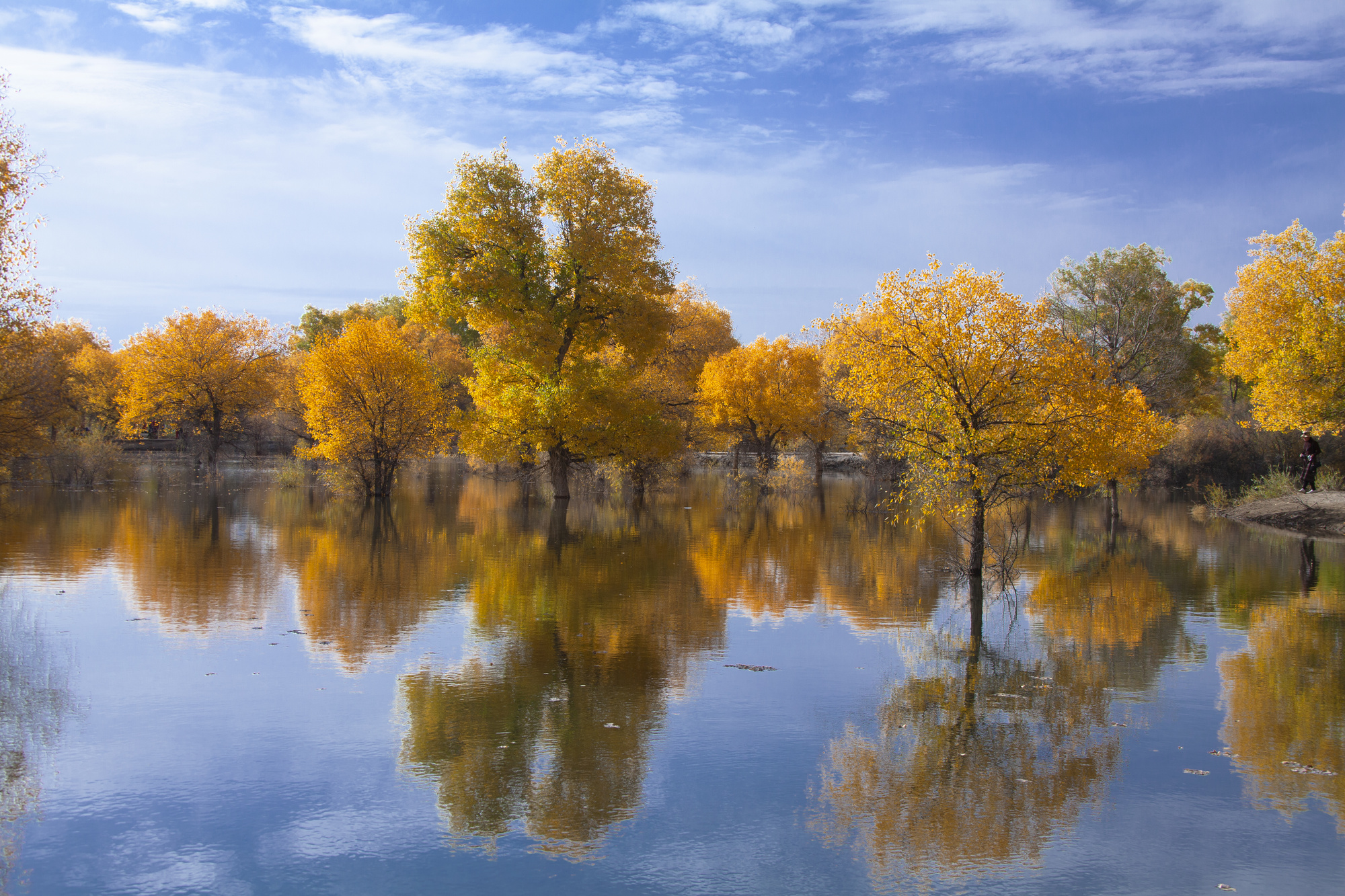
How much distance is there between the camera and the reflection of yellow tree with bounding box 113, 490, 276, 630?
44.0ft

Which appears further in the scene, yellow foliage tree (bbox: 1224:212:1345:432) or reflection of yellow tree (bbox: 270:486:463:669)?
yellow foliage tree (bbox: 1224:212:1345:432)

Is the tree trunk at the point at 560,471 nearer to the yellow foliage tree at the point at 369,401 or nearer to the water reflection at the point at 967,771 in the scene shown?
the yellow foliage tree at the point at 369,401

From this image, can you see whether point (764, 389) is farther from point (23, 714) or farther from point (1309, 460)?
point (23, 714)

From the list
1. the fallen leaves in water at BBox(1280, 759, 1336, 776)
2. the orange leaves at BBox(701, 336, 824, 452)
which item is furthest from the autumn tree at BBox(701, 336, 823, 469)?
the fallen leaves in water at BBox(1280, 759, 1336, 776)

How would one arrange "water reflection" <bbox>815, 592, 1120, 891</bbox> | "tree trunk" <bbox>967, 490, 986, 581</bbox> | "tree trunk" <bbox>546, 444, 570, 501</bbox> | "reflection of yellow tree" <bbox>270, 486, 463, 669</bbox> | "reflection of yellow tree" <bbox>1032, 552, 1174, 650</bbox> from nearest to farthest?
1. "water reflection" <bbox>815, 592, 1120, 891</bbox>
2. "reflection of yellow tree" <bbox>270, 486, 463, 669</bbox>
3. "reflection of yellow tree" <bbox>1032, 552, 1174, 650</bbox>
4. "tree trunk" <bbox>967, 490, 986, 581</bbox>
5. "tree trunk" <bbox>546, 444, 570, 501</bbox>

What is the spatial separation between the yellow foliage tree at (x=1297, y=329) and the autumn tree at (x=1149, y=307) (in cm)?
1063

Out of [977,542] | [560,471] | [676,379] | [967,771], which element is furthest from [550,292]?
[967,771]

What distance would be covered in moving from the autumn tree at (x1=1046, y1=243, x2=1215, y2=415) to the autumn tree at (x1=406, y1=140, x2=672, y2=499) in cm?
2174

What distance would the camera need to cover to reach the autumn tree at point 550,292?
31.5 metres

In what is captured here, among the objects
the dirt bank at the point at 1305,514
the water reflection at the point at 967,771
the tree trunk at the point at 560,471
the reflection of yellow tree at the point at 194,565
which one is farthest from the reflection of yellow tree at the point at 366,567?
the dirt bank at the point at 1305,514

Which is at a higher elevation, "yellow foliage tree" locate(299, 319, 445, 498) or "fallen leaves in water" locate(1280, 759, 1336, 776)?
"yellow foliage tree" locate(299, 319, 445, 498)

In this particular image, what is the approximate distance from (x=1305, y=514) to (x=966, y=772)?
2710cm

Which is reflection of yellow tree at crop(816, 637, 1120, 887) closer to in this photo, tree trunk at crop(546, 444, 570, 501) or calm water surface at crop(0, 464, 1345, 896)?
calm water surface at crop(0, 464, 1345, 896)

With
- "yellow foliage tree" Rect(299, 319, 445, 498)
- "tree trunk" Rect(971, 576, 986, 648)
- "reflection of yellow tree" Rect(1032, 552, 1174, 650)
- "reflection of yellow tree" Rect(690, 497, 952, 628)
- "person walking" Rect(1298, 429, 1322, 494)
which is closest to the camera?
"tree trunk" Rect(971, 576, 986, 648)
